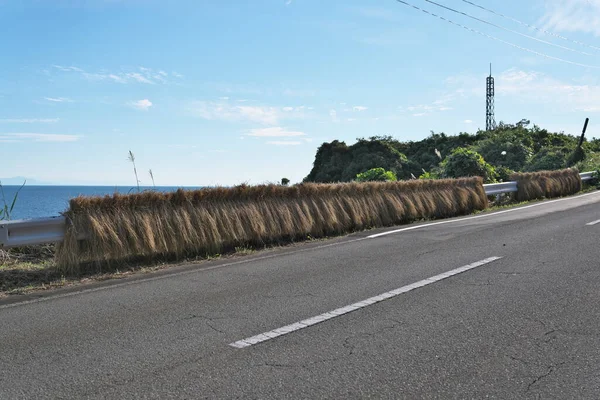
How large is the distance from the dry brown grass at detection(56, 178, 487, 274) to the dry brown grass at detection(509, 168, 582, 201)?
25.2 ft

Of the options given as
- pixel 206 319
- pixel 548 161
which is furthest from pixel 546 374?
pixel 548 161

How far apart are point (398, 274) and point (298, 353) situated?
2.96 meters

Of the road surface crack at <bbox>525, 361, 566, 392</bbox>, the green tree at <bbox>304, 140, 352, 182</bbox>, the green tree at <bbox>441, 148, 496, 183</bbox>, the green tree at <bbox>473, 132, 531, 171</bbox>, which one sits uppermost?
the green tree at <bbox>304, 140, 352, 182</bbox>

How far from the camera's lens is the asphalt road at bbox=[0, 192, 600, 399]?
342cm

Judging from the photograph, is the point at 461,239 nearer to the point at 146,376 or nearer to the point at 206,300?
the point at 206,300

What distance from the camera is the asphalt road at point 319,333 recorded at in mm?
3422

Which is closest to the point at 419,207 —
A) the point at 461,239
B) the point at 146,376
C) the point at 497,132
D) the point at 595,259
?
the point at 461,239

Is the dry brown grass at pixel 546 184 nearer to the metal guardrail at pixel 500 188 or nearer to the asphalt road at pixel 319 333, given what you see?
the metal guardrail at pixel 500 188

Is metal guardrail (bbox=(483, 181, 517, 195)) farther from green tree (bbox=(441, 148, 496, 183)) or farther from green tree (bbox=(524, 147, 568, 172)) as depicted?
green tree (bbox=(524, 147, 568, 172))

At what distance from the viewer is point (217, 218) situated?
8594 millimetres

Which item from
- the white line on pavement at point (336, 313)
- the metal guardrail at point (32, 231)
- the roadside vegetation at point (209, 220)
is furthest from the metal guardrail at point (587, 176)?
the metal guardrail at point (32, 231)

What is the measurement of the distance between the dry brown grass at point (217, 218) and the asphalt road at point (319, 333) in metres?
0.83

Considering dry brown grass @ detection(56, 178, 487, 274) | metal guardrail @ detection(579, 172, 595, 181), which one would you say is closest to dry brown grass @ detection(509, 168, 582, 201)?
metal guardrail @ detection(579, 172, 595, 181)

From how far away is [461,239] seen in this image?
9.41 metres
